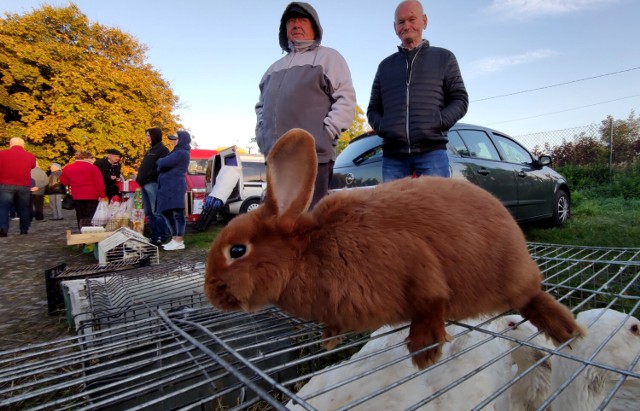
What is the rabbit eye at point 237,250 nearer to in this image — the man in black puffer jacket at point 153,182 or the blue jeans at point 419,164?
the blue jeans at point 419,164

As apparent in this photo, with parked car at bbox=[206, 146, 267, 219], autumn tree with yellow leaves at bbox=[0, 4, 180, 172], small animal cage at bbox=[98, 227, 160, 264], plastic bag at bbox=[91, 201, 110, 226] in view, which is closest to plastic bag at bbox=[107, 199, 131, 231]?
plastic bag at bbox=[91, 201, 110, 226]

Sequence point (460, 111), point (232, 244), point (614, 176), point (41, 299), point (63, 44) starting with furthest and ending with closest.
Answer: point (63, 44), point (614, 176), point (41, 299), point (460, 111), point (232, 244)

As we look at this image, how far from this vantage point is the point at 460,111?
8.50 ft

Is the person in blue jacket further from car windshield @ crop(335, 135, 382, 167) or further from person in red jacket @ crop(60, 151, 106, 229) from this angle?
car windshield @ crop(335, 135, 382, 167)

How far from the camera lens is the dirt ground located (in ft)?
8.30

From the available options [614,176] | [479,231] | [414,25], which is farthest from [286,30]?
[614,176]

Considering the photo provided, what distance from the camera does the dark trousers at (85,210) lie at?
252 inches

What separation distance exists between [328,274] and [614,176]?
13.7 m

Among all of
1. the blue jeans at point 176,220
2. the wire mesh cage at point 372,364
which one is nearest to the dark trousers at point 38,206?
the blue jeans at point 176,220

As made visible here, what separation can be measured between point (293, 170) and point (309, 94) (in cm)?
159

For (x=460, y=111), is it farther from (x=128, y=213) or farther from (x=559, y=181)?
(x=128, y=213)

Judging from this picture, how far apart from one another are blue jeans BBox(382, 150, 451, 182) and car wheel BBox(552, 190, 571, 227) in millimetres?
4085

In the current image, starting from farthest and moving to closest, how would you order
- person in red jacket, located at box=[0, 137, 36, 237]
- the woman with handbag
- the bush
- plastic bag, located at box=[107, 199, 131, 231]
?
the woman with handbag, the bush, person in red jacket, located at box=[0, 137, 36, 237], plastic bag, located at box=[107, 199, 131, 231]

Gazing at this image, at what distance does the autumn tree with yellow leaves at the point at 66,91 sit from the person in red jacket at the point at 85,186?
14376 mm
